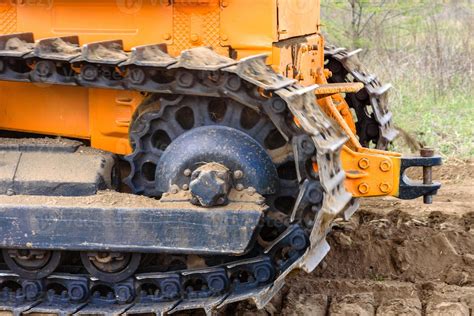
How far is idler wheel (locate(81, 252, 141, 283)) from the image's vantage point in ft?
21.9

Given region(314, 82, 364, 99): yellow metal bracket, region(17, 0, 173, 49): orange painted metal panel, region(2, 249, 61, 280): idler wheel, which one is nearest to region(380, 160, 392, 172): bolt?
region(314, 82, 364, 99): yellow metal bracket

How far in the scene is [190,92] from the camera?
21.3 ft

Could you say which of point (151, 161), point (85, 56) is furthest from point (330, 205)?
point (85, 56)

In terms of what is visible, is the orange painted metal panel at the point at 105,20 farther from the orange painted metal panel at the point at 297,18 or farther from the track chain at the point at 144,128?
the orange painted metal panel at the point at 297,18

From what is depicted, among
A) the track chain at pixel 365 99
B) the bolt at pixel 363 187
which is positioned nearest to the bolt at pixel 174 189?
the bolt at pixel 363 187

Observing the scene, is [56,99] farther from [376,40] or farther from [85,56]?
[376,40]

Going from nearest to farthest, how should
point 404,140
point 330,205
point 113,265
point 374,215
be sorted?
1. point 330,205
2. point 113,265
3. point 374,215
4. point 404,140

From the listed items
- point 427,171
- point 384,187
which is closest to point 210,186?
point 384,187

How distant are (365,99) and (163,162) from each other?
9.85 feet

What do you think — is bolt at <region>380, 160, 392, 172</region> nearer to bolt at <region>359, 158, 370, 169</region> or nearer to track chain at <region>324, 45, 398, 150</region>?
bolt at <region>359, 158, 370, 169</region>

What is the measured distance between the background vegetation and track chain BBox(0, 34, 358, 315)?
6.36 m

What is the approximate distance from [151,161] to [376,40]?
10.2 m

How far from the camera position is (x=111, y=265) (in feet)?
22.0

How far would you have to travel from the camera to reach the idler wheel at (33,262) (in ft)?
22.2
